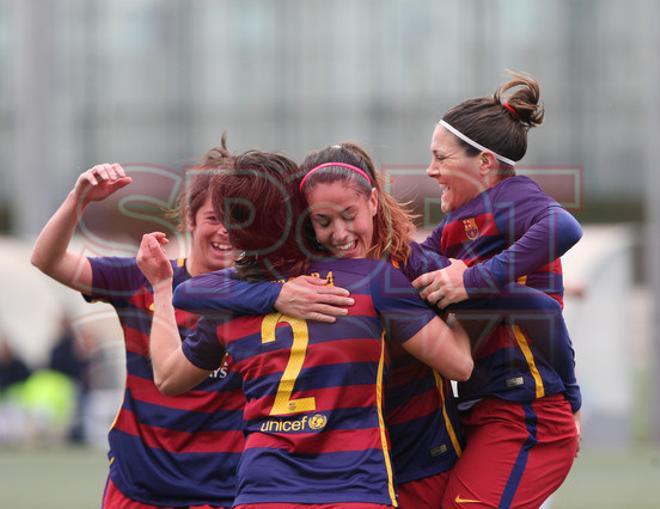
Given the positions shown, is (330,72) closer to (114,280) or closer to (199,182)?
(114,280)

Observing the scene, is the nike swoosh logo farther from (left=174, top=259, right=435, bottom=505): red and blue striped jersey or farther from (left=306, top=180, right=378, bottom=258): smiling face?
(left=306, top=180, right=378, bottom=258): smiling face

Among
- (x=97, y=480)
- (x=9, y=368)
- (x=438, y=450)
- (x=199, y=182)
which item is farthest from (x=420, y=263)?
(x=9, y=368)

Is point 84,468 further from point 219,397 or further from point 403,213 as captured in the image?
point 403,213

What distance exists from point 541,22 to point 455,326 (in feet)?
132

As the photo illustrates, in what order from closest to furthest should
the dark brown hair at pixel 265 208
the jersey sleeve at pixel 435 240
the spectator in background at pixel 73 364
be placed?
1. the dark brown hair at pixel 265 208
2. the jersey sleeve at pixel 435 240
3. the spectator in background at pixel 73 364

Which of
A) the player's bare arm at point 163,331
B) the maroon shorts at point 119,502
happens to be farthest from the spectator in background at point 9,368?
the player's bare arm at point 163,331

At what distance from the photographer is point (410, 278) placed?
3586 mm

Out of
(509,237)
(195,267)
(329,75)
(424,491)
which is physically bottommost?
(329,75)

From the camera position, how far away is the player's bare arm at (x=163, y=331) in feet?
12.4

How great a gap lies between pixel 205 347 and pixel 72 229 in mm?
953

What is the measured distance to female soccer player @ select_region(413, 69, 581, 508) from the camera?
376 centimetres

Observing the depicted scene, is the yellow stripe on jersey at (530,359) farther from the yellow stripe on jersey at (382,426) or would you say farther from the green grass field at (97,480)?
the green grass field at (97,480)

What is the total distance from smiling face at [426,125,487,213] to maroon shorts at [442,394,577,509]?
0.68 m

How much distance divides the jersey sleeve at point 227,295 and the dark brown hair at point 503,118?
858mm
